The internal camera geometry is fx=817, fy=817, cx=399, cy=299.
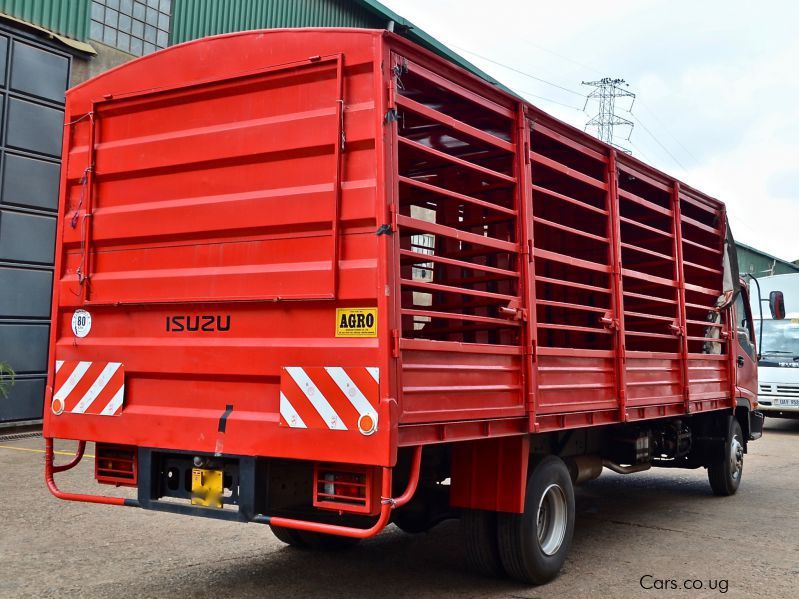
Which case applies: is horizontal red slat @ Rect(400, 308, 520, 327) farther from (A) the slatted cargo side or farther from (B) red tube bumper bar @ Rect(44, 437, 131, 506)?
(B) red tube bumper bar @ Rect(44, 437, 131, 506)

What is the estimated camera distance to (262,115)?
15.3ft

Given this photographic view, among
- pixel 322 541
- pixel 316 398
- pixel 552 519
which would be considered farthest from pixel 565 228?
pixel 322 541

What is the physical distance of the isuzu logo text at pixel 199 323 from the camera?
467 cm

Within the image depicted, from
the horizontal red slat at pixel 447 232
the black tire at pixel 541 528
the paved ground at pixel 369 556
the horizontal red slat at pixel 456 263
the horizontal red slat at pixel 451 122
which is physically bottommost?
the paved ground at pixel 369 556

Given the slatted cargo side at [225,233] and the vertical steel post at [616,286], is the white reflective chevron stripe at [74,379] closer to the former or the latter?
the slatted cargo side at [225,233]

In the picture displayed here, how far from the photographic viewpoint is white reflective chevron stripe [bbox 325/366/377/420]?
408 cm

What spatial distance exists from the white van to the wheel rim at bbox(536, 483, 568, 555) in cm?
1096

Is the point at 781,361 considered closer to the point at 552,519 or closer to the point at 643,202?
the point at 643,202

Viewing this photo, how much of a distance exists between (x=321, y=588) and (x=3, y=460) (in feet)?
21.5

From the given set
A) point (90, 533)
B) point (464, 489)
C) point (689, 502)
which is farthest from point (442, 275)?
point (689, 502)

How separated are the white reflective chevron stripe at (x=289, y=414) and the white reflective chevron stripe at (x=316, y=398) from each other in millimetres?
109

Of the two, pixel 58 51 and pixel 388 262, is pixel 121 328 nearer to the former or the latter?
pixel 388 262

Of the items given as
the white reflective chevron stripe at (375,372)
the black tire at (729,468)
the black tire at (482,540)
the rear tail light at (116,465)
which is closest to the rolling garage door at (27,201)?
the rear tail light at (116,465)

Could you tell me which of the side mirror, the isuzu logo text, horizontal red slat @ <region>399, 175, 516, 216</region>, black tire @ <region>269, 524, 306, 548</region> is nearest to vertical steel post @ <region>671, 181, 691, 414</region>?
the side mirror
